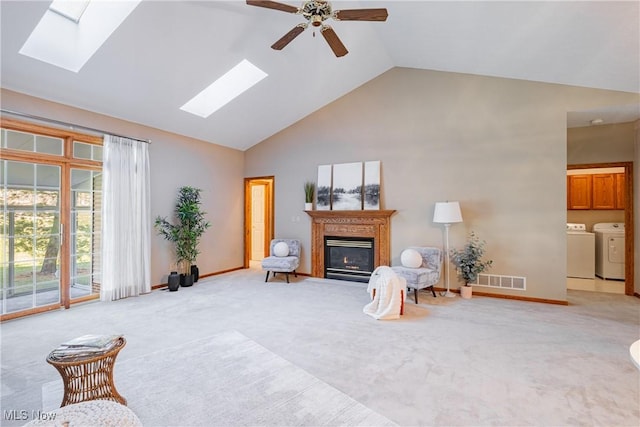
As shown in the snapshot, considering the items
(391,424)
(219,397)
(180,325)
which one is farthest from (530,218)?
(180,325)

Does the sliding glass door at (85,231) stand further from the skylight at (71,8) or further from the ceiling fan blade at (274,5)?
the ceiling fan blade at (274,5)

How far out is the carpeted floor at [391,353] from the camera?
6.69 feet

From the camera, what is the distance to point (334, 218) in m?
6.09

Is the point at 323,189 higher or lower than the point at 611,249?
higher

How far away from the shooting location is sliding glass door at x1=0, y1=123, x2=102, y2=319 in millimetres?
3740

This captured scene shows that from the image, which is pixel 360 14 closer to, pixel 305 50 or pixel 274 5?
pixel 274 5

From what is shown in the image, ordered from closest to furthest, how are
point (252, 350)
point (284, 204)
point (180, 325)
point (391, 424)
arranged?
point (391, 424) < point (252, 350) < point (180, 325) < point (284, 204)

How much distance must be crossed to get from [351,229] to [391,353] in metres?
3.26

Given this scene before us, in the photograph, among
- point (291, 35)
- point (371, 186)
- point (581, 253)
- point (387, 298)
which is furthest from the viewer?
point (581, 253)

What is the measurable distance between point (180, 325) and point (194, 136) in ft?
12.5

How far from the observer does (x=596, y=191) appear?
6.35 metres

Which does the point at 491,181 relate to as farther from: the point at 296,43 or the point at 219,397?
the point at 219,397

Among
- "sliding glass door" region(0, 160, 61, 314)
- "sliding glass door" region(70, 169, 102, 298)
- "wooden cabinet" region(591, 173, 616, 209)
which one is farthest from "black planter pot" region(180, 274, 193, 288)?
"wooden cabinet" region(591, 173, 616, 209)

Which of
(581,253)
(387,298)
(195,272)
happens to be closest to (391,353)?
(387,298)
